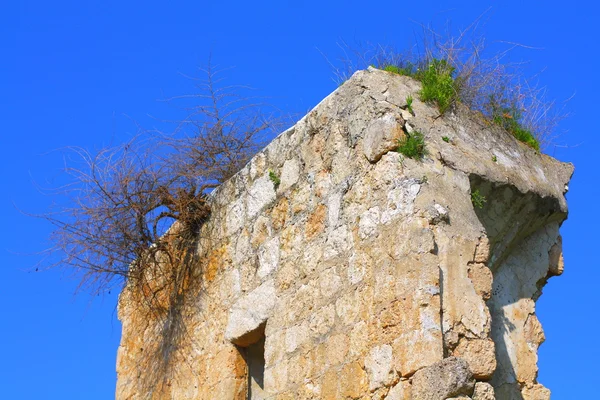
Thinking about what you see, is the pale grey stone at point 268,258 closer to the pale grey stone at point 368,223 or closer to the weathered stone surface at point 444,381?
the pale grey stone at point 368,223

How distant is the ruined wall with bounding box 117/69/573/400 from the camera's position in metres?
4.39

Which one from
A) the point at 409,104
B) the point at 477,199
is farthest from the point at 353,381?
the point at 409,104

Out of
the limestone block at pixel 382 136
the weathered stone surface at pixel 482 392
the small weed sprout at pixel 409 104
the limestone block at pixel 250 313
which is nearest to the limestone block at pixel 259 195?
the limestone block at pixel 250 313

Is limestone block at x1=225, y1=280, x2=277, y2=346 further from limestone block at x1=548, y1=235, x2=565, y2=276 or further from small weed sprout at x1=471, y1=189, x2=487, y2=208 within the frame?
limestone block at x1=548, y1=235, x2=565, y2=276

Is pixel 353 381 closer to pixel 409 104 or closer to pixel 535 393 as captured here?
pixel 535 393

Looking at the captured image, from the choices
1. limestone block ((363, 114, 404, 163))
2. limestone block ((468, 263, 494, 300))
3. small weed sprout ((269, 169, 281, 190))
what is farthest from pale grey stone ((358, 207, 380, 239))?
small weed sprout ((269, 169, 281, 190))

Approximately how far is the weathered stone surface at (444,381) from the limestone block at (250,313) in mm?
1551

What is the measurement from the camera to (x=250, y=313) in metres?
5.72

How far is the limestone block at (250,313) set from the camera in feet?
18.3

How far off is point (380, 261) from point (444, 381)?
80cm

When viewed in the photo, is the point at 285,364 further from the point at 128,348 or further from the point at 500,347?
the point at 128,348

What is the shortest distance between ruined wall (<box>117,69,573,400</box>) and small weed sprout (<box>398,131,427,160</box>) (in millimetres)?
41

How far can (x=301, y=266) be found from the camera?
211 inches

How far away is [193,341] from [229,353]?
524 mm
